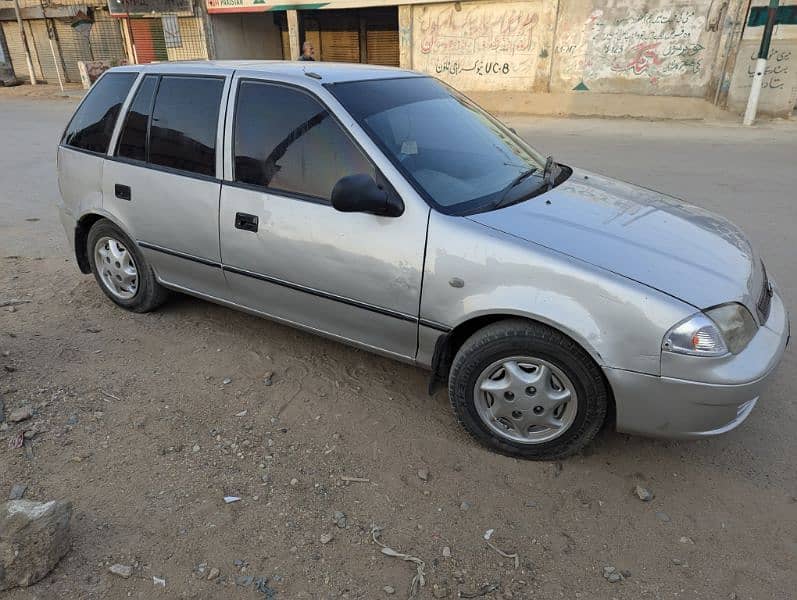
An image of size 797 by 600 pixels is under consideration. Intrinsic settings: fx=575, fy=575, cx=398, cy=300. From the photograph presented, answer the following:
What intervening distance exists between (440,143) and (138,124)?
208 cm

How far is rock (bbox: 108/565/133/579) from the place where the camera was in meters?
2.24

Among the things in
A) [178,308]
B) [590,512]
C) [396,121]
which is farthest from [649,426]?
[178,308]

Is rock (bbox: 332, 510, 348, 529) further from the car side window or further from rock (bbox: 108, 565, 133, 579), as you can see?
the car side window

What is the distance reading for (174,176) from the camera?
3621 mm

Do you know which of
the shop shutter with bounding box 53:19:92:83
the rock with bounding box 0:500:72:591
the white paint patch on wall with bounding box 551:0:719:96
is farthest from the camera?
the shop shutter with bounding box 53:19:92:83

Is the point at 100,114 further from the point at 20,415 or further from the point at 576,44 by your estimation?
the point at 576,44

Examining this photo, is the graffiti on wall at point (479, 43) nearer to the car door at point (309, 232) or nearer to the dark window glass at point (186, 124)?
the dark window glass at point (186, 124)

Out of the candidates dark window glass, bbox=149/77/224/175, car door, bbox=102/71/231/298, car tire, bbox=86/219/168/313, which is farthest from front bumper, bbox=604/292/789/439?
car tire, bbox=86/219/168/313

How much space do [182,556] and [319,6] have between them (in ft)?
64.7

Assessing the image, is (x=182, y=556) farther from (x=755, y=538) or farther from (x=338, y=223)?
(x=755, y=538)

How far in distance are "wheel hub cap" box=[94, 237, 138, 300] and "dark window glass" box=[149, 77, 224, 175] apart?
33.2 inches

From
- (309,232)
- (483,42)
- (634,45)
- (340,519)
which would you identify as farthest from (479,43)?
(340,519)

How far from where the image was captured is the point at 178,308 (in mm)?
4480

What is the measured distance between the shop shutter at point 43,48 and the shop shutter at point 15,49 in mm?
1311
